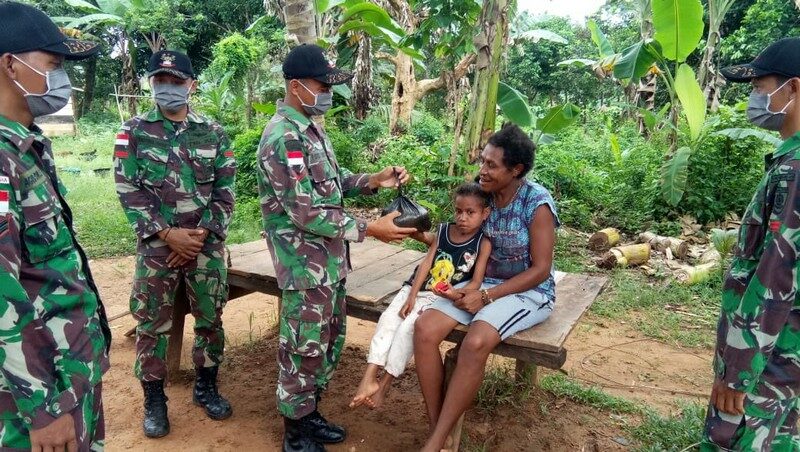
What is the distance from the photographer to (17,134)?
5.19 ft

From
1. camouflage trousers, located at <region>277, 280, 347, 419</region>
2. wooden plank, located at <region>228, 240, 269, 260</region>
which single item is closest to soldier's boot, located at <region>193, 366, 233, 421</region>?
camouflage trousers, located at <region>277, 280, 347, 419</region>

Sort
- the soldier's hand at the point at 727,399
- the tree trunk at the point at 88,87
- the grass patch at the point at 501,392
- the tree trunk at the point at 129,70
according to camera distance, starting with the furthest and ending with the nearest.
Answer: the tree trunk at the point at 88,87 → the tree trunk at the point at 129,70 → the grass patch at the point at 501,392 → the soldier's hand at the point at 727,399

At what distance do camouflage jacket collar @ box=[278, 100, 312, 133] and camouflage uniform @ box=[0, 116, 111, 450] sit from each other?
1067 millimetres

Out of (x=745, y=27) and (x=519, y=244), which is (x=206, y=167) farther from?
(x=745, y=27)

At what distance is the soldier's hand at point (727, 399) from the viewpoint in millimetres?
1872

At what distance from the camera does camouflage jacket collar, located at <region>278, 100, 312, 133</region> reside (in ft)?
8.52

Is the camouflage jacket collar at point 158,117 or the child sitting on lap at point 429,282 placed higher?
the camouflage jacket collar at point 158,117

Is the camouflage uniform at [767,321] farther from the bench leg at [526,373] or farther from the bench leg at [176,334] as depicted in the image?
the bench leg at [176,334]

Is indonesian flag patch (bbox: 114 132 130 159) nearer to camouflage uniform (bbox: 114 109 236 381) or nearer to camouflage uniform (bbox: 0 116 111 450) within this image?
camouflage uniform (bbox: 114 109 236 381)

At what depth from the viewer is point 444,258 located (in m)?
2.80

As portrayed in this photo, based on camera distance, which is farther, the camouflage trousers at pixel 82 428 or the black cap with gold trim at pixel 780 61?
the black cap with gold trim at pixel 780 61

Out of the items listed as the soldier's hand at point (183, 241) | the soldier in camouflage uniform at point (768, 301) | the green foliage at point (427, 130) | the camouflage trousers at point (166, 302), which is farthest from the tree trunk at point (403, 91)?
the soldier in camouflage uniform at point (768, 301)

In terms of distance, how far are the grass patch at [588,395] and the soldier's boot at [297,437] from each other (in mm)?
1610

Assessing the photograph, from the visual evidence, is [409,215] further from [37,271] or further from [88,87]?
[88,87]
